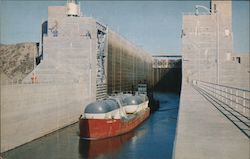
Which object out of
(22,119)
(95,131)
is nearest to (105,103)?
(95,131)

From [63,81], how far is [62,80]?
2.54 feet

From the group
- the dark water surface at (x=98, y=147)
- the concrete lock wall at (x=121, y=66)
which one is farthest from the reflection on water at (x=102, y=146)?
the concrete lock wall at (x=121, y=66)

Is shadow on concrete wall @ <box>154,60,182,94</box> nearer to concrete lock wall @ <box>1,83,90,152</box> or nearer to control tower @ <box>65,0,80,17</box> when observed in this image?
control tower @ <box>65,0,80,17</box>

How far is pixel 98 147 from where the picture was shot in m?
22.7

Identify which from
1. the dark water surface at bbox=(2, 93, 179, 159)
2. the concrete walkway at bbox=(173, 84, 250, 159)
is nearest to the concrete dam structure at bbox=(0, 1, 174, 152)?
the dark water surface at bbox=(2, 93, 179, 159)

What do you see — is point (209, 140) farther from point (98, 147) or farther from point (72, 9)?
point (72, 9)

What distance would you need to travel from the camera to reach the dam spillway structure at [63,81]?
20719 mm

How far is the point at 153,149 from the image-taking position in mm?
21641

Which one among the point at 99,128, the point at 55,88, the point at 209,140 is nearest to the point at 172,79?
the point at 55,88

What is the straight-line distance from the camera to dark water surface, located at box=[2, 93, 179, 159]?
19.8 metres

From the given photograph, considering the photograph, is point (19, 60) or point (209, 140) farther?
point (19, 60)

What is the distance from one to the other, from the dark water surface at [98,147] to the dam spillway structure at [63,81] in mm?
916

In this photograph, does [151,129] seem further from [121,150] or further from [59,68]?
[59,68]

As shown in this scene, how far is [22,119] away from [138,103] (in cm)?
1526
